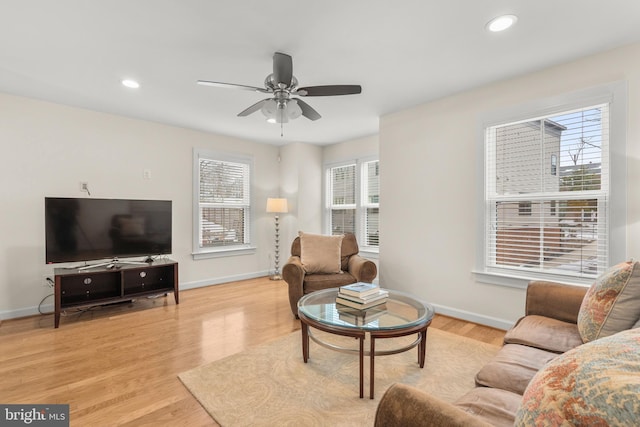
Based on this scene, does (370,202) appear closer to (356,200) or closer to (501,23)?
(356,200)

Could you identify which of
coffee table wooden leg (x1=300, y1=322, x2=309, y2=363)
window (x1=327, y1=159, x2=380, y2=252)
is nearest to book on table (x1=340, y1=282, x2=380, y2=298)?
coffee table wooden leg (x1=300, y1=322, x2=309, y2=363)

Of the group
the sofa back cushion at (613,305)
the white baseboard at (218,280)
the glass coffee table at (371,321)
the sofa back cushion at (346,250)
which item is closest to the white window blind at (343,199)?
the sofa back cushion at (346,250)

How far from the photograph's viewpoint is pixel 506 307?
302 cm

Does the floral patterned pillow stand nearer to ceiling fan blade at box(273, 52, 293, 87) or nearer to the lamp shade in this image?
ceiling fan blade at box(273, 52, 293, 87)

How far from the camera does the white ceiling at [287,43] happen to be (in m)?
1.94

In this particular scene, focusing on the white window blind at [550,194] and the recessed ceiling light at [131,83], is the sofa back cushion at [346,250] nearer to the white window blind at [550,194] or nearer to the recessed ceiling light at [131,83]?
the white window blind at [550,194]

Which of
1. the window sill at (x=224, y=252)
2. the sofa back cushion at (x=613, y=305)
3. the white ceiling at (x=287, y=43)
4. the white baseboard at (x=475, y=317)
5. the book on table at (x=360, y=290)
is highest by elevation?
the white ceiling at (x=287, y=43)

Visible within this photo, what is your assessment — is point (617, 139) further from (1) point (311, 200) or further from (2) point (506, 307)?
(1) point (311, 200)

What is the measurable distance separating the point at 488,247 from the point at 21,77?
16.1ft

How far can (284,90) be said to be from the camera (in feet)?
7.99

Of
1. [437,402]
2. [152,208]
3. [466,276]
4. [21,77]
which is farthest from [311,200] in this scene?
[437,402]

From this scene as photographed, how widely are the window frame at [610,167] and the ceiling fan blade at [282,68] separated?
2.08 m

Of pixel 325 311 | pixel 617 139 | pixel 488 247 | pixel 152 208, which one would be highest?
pixel 617 139

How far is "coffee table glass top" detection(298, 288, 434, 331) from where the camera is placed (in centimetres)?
201
